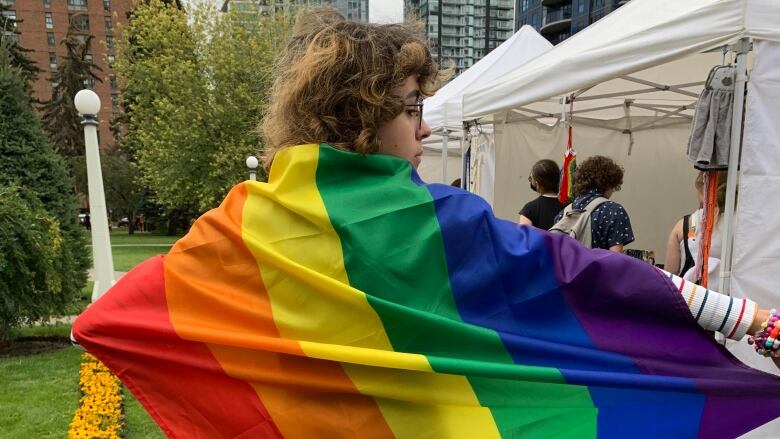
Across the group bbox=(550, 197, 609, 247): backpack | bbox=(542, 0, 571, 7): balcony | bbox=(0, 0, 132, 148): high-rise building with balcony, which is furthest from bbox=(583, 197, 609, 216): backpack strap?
bbox=(0, 0, 132, 148): high-rise building with balcony

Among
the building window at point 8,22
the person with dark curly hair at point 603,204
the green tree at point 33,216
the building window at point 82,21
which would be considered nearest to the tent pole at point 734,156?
the person with dark curly hair at point 603,204

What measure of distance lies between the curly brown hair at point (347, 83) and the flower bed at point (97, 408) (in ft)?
11.4

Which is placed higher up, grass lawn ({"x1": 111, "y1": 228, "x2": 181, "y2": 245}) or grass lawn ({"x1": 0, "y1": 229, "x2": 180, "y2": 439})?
grass lawn ({"x1": 0, "y1": 229, "x2": 180, "y2": 439})

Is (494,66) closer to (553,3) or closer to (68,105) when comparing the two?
(68,105)

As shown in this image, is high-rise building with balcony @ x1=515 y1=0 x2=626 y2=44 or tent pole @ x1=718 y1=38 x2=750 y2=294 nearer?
tent pole @ x1=718 y1=38 x2=750 y2=294

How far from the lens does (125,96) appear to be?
25.6 meters

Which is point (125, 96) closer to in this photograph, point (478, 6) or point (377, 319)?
Answer: point (478, 6)

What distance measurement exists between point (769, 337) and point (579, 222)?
3.26 meters

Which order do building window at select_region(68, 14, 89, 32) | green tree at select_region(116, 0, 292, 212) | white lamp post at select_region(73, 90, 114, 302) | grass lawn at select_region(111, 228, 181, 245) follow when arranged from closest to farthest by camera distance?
white lamp post at select_region(73, 90, 114, 302), green tree at select_region(116, 0, 292, 212), grass lawn at select_region(111, 228, 181, 245), building window at select_region(68, 14, 89, 32)

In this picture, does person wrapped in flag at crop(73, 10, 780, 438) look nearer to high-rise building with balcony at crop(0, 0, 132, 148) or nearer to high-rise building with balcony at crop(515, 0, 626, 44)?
high-rise building with balcony at crop(515, 0, 626, 44)

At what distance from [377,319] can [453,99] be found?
6131 millimetres

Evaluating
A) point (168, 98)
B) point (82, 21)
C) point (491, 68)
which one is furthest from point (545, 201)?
point (82, 21)

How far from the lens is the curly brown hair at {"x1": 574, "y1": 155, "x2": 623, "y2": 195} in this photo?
446 cm

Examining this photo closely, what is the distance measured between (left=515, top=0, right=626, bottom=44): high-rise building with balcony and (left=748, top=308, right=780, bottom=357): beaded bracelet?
4885cm
